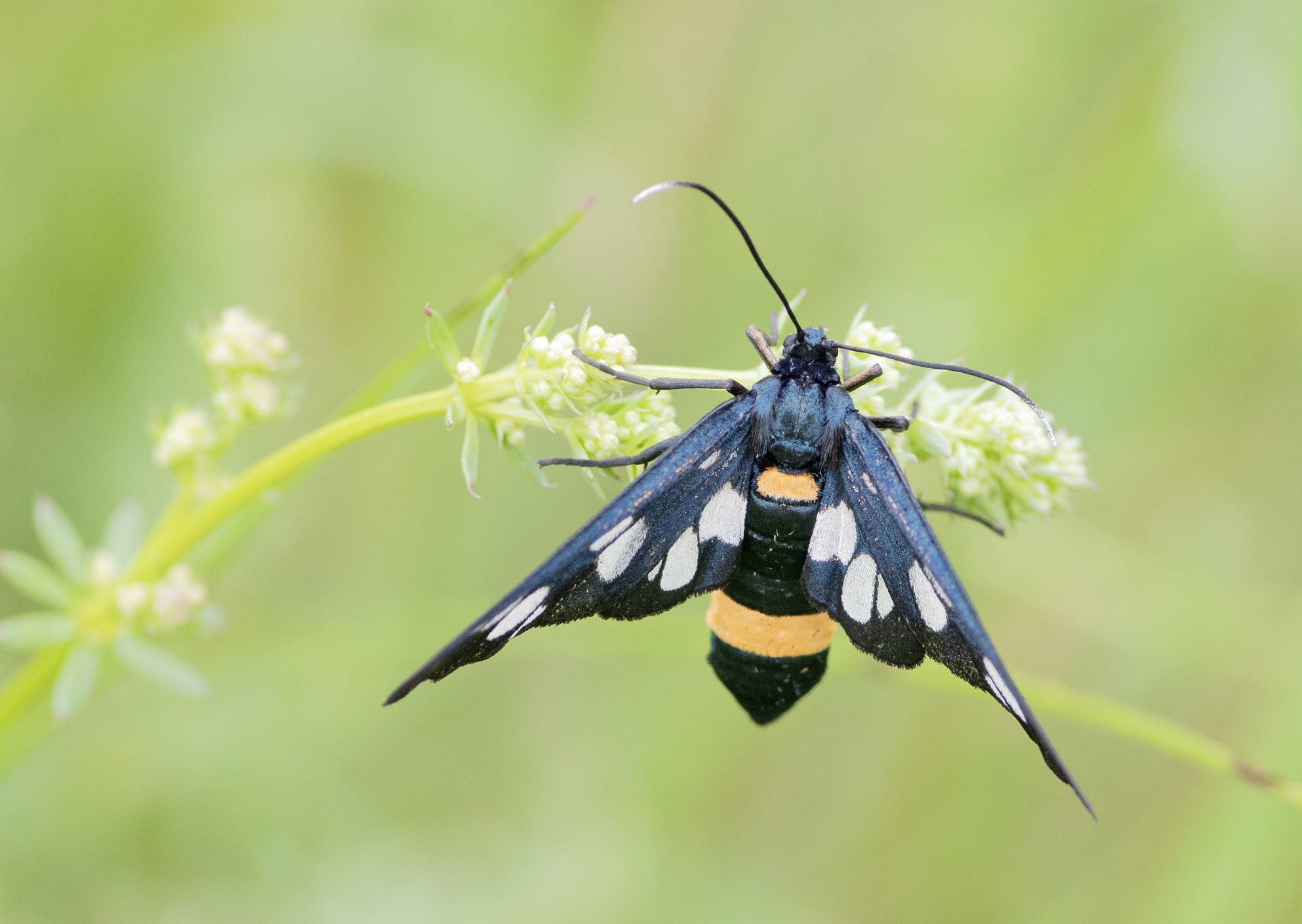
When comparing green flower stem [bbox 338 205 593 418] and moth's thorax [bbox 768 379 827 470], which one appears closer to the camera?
green flower stem [bbox 338 205 593 418]

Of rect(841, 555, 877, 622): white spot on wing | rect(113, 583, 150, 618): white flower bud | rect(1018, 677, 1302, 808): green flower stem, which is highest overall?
rect(113, 583, 150, 618): white flower bud

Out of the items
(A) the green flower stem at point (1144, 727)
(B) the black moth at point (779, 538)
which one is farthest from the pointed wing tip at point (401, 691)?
(A) the green flower stem at point (1144, 727)

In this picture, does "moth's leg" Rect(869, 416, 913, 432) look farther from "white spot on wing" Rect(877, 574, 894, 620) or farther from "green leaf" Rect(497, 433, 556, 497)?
"green leaf" Rect(497, 433, 556, 497)

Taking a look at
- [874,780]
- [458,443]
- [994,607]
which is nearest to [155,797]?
[458,443]

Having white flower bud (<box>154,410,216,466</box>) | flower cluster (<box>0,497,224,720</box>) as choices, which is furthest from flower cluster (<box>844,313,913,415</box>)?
flower cluster (<box>0,497,224,720</box>)

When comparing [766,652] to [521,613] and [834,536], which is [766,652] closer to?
[834,536]

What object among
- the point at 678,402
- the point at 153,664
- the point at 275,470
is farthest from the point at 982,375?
the point at 678,402
